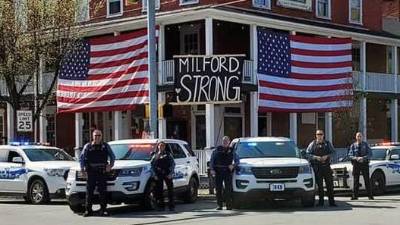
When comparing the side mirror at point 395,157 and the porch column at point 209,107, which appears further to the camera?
the porch column at point 209,107

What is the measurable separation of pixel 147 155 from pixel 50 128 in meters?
20.5

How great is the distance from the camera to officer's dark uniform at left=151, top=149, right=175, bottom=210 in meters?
16.8

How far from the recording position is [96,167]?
52.3 feet

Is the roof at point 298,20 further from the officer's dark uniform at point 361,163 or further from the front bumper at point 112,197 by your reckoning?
the front bumper at point 112,197

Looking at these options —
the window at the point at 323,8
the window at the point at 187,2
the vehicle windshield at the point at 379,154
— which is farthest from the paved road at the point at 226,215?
the window at the point at 323,8

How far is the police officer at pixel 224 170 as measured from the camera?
56.1 ft

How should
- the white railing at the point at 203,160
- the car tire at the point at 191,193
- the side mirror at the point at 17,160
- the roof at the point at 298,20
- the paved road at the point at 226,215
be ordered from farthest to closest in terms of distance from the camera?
the roof at the point at 298,20, the white railing at the point at 203,160, the side mirror at the point at 17,160, the car tire at the point at 191,193, the paved road at the point at 226,215

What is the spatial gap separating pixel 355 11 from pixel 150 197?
2334 cm

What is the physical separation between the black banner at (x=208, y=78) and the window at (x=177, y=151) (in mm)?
6252

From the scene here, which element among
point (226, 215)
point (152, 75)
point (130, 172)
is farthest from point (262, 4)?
point (226, 215)

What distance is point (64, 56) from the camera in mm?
27609

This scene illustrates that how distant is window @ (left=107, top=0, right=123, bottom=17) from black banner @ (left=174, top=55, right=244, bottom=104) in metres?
8.33

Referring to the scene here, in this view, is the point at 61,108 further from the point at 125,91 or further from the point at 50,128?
the point at 50,128

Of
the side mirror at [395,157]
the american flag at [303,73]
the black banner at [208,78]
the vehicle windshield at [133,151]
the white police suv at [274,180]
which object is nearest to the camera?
the white police suv at [274,180]
